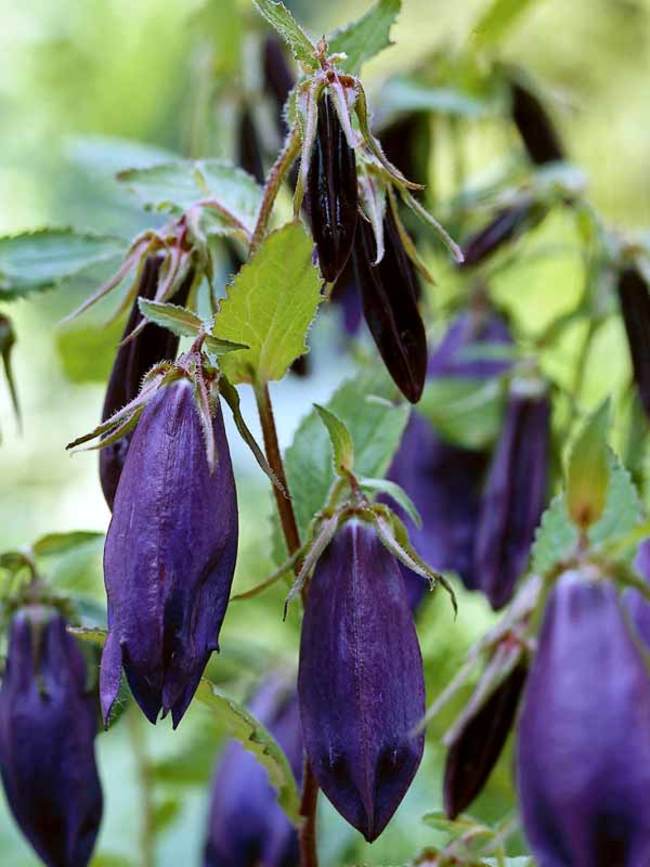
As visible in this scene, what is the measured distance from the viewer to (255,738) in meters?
0.45

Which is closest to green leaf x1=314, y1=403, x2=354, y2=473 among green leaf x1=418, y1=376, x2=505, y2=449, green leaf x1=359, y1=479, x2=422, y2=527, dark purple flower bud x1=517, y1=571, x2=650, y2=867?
green leaf x1=359, y1=479, x2=422, y2=527

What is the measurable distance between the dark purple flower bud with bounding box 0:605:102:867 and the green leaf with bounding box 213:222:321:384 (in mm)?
144

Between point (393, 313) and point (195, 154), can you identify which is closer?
point (393, 313)

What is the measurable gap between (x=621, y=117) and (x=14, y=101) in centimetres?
89

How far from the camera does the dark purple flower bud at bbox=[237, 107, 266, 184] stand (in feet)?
2.50

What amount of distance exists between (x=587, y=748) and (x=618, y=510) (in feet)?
0.56

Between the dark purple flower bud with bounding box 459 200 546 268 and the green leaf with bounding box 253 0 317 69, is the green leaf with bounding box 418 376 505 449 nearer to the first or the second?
the dark purple flower bud with bounding box 459 200 546 268

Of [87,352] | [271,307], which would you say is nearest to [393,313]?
[271,307]

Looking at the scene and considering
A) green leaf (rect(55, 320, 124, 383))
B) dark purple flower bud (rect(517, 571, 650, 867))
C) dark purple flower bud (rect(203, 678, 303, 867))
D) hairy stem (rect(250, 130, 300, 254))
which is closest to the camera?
dark purple flower bud (rect(517, 571, 650, 867))

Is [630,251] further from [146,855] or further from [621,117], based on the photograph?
[621,117]

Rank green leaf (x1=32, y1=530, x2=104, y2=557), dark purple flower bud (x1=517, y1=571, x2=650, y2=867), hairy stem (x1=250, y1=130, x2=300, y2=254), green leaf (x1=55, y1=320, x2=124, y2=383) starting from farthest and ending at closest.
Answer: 1. green leaf (x1=55, y1=320, x2=124, y2=383)
2. green leaf (x1=32, y1=530, x2=104, y2=557)
3. hairy stem (x1=250, y1=130, x2=300, y2=254)
4. dark purple flower bud (x1=517, y1=571, x2=650, y2=867)

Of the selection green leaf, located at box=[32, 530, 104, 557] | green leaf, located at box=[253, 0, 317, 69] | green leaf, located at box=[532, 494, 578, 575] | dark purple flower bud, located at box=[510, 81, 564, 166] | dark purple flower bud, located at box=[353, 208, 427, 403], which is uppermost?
dark purple flower bud, located at box=[510, 81, 564, 166]

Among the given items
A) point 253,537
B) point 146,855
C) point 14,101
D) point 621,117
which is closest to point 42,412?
point 14,101

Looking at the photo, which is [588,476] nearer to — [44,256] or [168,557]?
[168,557]
